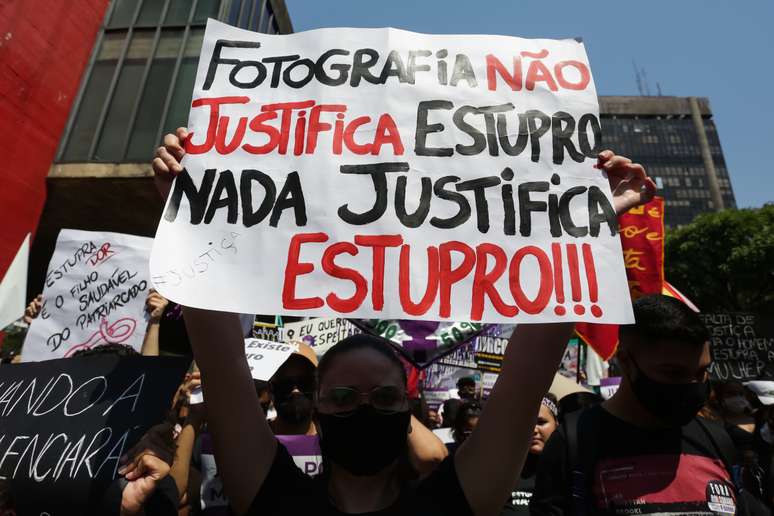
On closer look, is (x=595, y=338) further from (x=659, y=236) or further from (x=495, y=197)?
(x=495, y=197)

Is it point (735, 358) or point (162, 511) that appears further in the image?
point (735, 358)

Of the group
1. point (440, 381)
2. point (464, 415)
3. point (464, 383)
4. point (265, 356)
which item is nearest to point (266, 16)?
point (440, 381)

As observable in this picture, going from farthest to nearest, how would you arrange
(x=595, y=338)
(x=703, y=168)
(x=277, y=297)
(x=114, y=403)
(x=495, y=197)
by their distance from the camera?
(x=703, y=168) < (x=595, y=338) < (x=114, y=403) < (x=495, y=197) < (x=277, y=297)

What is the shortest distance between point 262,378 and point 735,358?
276 inches

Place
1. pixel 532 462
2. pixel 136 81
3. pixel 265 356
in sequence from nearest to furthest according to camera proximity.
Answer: pixel 532 462
pixel 265 356
pixel 136 81

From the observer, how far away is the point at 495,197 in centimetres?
156

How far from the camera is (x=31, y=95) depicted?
909 centimetres

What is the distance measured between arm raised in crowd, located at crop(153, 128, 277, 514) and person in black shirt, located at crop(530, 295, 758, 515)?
106 centimetres

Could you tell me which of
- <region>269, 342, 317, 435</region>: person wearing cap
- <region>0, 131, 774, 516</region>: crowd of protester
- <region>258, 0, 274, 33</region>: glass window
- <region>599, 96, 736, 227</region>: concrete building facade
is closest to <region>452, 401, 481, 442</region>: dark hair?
<region>269, 342, 317, 435</region>: person wearing cap

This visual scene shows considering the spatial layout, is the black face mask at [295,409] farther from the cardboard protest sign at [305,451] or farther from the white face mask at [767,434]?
the white face mask at [767,434]

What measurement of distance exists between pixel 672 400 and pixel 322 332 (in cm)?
476

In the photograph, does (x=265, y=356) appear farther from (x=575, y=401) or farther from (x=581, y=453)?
(x=575, y=401)

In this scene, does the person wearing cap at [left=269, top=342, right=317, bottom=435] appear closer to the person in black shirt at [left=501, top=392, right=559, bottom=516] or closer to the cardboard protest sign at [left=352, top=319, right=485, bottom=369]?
the person in black shirt at [left=501, top=392, right=559, bottom=516]

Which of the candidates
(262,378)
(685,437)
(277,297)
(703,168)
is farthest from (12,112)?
(703,168)
